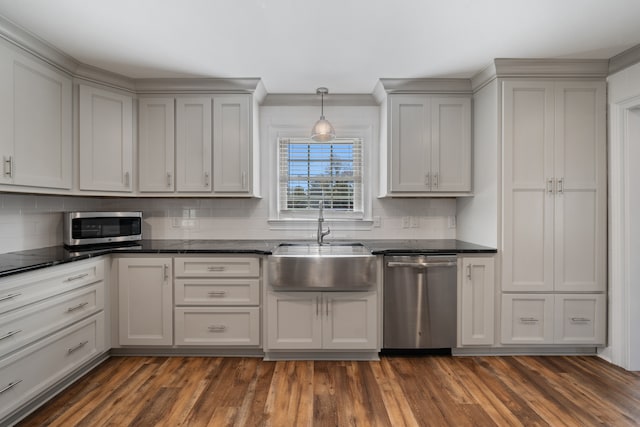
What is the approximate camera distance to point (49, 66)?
246 cm

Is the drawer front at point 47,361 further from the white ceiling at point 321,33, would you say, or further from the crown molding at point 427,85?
the crown molding at point 427,85

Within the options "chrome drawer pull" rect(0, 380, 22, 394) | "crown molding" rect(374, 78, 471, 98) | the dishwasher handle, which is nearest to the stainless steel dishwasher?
the dishwasher handle

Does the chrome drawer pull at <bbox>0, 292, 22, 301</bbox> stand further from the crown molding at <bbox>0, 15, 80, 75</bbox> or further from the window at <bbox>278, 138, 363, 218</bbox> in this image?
the window at <bbox>278, 138, 363, 218</bbox>

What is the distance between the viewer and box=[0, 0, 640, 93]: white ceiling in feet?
6.46

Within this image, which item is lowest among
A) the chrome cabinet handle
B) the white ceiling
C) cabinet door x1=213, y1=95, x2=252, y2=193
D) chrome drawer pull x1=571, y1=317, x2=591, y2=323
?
chrome drawer pull x1=571, y1=317, x2=591, y2=323

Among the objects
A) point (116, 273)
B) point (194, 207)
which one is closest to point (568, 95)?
point (194, 207)

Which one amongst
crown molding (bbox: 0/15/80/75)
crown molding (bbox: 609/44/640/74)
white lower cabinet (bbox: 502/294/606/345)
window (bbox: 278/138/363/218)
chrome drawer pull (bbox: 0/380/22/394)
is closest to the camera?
chrome drawer pull (bbox: 0/380/22/394)

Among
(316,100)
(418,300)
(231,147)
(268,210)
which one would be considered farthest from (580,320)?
(231,147)

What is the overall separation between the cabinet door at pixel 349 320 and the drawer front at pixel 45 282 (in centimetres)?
176

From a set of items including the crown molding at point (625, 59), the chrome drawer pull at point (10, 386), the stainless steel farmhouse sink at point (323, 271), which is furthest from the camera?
the stainless steel farmhouse sink at point (323, 271)

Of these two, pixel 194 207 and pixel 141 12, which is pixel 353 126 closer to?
pixel 194 207

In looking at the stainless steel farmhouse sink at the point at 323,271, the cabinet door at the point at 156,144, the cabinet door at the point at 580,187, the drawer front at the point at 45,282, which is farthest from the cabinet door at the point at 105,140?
the cabinet door at the point at 580,187

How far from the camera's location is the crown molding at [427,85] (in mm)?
3029

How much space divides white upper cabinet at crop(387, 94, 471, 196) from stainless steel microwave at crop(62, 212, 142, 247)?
246 centimetres
